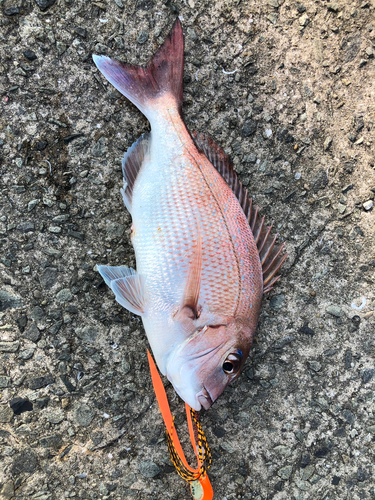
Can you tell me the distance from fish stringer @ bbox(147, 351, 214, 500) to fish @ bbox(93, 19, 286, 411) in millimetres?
273

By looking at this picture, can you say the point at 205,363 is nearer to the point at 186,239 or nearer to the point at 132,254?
the point at 186,239

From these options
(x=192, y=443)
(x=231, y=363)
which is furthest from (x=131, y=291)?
(x=192, y=443)

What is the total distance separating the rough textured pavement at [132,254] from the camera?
188cm

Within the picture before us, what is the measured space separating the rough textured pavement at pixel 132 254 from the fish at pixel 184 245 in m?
0.16

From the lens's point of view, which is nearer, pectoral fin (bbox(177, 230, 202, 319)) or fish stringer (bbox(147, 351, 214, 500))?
pectoral fin (bbox(177, 230, 202, 319))

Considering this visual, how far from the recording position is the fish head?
5.25 feet

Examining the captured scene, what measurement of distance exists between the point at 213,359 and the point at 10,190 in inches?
55.3

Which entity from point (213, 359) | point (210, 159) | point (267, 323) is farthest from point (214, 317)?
point (210, 159)

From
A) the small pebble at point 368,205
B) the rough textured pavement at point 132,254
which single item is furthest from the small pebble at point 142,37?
the small pebble at point 368,205

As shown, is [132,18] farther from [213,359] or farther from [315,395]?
[315,395]

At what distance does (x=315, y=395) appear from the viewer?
2006 mm

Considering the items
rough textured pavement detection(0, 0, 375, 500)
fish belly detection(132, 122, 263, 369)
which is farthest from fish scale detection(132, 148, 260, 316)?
rough textured pavement detection(0, 0, 375, 500)

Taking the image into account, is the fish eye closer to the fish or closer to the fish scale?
the fish

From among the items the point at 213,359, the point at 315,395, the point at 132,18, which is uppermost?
the point at 132,18
